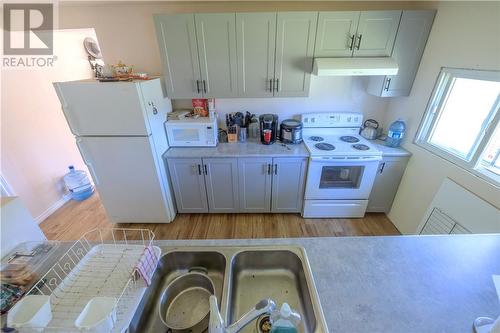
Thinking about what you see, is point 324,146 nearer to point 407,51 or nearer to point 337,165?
point 337,165

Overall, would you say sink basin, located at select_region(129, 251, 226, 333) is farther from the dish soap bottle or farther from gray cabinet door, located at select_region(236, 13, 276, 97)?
gray cabinet door, located at select_region(236, 13, 276, 97)

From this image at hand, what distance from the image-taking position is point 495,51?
154 cm

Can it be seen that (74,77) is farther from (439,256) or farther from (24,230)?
(439,256)

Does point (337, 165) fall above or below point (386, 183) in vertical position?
above

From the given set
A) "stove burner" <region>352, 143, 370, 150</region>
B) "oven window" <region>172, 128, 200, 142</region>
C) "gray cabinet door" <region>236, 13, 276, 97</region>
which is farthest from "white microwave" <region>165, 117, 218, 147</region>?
"stove burner" <region>352, 143, 370, 150</region>

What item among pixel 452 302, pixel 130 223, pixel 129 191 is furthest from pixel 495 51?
pixel 130 223

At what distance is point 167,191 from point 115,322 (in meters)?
1.84

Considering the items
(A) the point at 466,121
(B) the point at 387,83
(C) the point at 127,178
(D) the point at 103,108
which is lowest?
(C) the point at 127,178

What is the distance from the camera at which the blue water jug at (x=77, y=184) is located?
2969 millimetres

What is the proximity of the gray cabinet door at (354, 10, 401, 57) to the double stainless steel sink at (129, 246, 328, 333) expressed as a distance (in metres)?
2.13

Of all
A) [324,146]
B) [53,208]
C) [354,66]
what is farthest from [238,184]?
[53,208]

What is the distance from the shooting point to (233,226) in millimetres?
2559

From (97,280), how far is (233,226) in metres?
1.77

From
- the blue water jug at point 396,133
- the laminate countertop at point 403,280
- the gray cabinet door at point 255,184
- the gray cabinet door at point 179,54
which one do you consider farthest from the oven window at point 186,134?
the blue water jug at point 396,133
